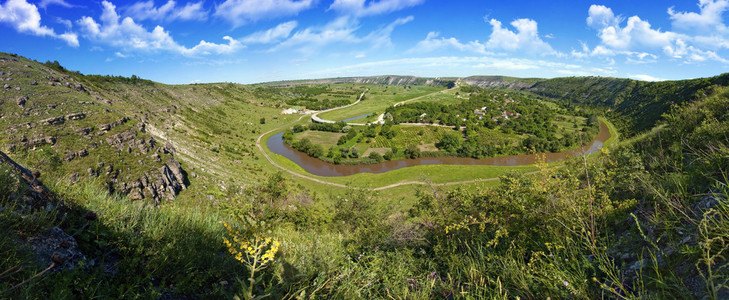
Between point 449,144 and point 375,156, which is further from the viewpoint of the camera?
point 449,144

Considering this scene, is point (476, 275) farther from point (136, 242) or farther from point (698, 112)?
point (698, 112)

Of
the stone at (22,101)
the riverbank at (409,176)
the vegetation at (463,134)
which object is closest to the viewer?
the stone at (22,101)

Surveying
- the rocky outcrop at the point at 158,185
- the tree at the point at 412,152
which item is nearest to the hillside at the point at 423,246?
the rocky outcrop at the point at 158,185

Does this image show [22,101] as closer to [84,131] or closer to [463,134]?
[84,131]

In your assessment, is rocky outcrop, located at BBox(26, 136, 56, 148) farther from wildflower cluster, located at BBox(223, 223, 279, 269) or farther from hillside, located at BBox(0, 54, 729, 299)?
wildflower cluster, located at BBox(223, 223, 279, 269)

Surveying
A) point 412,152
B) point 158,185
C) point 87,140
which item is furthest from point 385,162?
point 87,140

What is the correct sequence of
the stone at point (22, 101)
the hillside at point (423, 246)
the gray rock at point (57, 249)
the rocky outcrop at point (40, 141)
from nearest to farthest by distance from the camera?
the hillside at point (423, 246) → the gray rock at point (57, 249) → the rocky outcrop at point (40, 141) → the stone at point (22, 101)

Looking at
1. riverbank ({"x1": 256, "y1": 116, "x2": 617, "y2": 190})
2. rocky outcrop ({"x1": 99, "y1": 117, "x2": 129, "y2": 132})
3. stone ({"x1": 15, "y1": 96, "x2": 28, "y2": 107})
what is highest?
stone ({"x1": 15, "y1": 96, "x2": 28, "y2": 107})

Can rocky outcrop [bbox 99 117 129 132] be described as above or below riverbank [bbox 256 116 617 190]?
above

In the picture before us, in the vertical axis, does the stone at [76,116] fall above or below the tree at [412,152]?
above

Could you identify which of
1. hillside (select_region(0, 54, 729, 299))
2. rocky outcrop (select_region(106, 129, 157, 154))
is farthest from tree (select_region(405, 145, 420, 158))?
hillside (select_region(0, 54, 729, 299))

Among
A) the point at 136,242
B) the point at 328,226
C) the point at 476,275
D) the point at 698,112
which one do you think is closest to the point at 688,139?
the point at 698,112

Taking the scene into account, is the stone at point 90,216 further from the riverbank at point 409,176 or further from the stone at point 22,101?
the stone at point 22,101

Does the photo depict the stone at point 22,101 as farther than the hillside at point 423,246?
Yes
